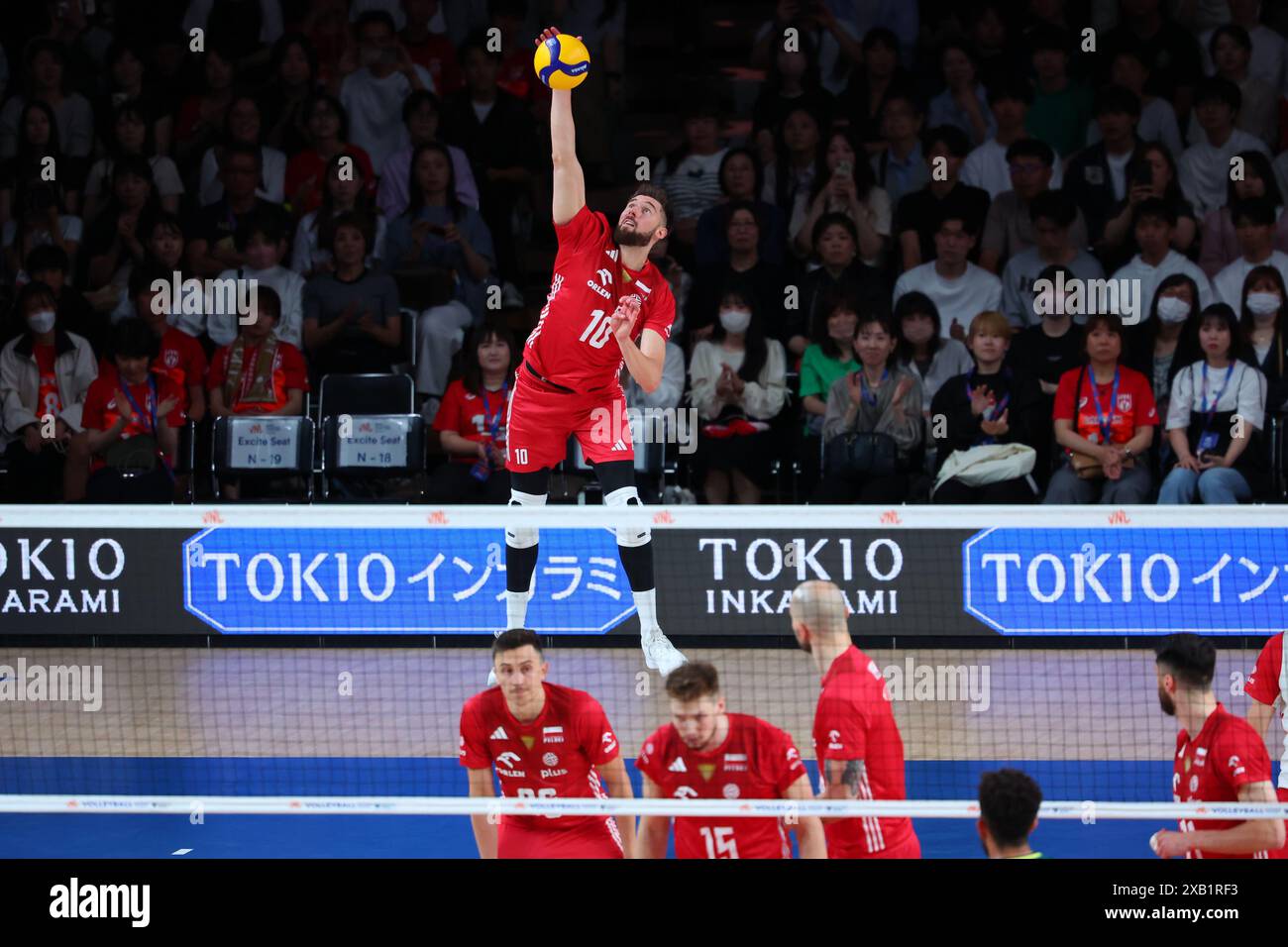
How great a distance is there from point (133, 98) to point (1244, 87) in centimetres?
1053

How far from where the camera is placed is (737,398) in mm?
13758

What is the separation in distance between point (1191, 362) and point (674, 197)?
4.89 meters

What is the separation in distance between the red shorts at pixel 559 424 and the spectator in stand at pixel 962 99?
7294 mm

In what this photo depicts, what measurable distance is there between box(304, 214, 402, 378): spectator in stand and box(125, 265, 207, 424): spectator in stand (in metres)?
0.95

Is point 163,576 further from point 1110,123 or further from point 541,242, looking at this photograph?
point 1110,123

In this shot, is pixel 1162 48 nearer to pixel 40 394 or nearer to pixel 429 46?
pixel 429 46

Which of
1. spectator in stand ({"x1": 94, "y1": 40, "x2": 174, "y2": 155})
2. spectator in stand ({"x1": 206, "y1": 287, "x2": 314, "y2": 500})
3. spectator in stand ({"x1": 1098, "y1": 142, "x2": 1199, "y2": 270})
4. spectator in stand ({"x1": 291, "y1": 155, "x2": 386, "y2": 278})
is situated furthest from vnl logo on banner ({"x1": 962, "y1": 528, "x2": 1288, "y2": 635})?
spectator in stand ({"x1": 94, "y1": 40, "x2": 174, "y2": 155})

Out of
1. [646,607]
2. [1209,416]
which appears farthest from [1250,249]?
[646,607]

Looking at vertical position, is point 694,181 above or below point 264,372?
above

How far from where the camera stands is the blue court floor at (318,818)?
8.45 meters

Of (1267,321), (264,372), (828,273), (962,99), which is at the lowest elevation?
(264,372)

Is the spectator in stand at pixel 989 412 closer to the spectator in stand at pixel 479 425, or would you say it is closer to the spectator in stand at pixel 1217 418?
the spectator in stand at pixel 1217 418

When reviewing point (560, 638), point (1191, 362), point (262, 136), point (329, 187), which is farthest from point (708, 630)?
point (262, 136)

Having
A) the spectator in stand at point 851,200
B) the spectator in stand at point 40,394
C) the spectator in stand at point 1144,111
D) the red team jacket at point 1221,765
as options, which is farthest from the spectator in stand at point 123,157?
the red team jacket at point 1221,765
